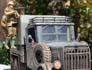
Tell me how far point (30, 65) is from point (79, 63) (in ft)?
6.84

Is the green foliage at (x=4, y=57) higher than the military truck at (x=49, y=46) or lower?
lower

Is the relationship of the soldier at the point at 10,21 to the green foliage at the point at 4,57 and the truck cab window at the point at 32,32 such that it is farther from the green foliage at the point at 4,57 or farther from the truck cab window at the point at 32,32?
the truck cab window at the point at 32,32

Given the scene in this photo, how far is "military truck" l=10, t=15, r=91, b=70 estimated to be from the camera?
15469 millimetres

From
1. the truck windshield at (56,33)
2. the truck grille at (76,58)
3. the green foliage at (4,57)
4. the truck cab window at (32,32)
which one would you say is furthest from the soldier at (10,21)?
the truck grille at (76,58)

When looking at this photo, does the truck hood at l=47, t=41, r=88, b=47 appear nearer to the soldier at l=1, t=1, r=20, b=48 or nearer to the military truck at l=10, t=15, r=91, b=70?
the military truck at l=10, t=15, r=91, b=70

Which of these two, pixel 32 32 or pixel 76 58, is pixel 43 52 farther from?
pixel 32 32

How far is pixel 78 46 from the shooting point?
1565 centimetres

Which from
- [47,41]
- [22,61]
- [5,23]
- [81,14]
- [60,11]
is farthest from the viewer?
[5,23]

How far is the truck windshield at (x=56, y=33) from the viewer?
55.0 ft

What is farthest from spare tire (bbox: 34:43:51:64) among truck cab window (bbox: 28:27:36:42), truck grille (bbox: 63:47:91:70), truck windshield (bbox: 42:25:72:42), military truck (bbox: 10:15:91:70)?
truck cab window (bbox: 28:27:36:42)

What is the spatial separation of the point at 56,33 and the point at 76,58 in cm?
169

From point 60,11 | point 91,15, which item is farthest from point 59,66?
point 60,11

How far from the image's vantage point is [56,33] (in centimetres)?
1694

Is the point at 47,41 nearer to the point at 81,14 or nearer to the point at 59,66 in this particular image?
the point at 59,66
